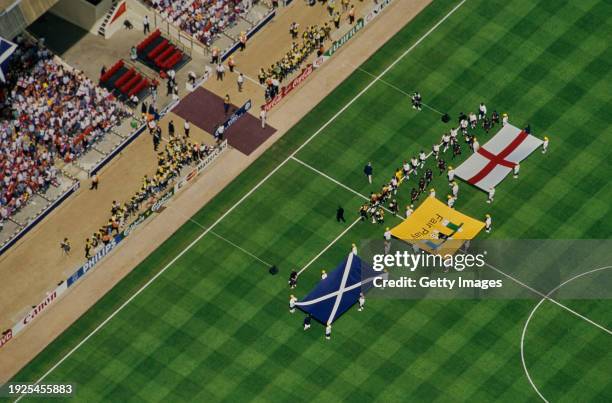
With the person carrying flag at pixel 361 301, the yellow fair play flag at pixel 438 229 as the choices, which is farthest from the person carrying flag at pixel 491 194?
the person carrying flag at pixel 361 301

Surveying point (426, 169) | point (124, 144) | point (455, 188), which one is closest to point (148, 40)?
point (124, 144)

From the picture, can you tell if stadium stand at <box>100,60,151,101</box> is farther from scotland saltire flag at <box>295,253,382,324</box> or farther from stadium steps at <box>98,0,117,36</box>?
scotland saltire flag at <box>295,253,382,324</box>

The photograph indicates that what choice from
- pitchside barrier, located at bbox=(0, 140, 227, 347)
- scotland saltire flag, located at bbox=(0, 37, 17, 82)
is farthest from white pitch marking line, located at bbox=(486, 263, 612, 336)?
scotland saltire flag, located at bbox=(0, 37, 17, 82)

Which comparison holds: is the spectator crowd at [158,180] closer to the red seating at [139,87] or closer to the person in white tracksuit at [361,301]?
the red seating at [139,87]

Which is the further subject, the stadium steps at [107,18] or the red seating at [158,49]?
the stadium steps at [107,18]

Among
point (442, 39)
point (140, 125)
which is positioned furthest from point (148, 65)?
point (442, 39)

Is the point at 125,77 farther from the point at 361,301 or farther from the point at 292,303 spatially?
the point at 361,301
